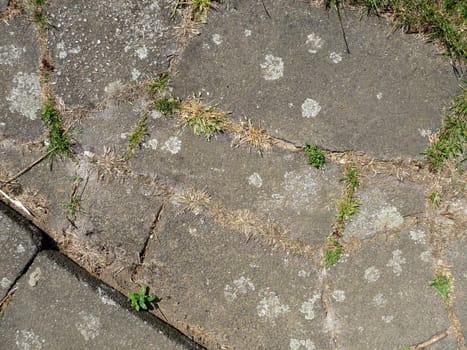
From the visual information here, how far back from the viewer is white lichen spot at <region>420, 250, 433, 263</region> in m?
3.14

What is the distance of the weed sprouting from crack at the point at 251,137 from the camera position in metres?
3.12

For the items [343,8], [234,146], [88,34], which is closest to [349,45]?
[343,8]

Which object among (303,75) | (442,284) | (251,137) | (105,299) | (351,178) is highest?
(303,75)

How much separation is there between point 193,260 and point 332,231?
2.40ft

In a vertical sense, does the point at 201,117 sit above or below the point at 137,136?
above

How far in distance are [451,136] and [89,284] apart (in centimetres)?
199

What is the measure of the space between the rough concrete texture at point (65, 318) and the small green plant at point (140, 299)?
5 cm

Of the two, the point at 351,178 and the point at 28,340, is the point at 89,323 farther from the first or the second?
the point at 351,178

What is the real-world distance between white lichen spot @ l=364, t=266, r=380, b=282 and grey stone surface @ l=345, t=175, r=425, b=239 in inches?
6.7

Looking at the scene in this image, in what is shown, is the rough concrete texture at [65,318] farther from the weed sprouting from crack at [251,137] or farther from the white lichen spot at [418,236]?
the white lichen spot at [418,236]

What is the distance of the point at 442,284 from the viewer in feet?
10.2

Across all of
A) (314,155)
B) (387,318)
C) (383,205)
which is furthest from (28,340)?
(383,205)

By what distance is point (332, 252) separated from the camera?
313cm

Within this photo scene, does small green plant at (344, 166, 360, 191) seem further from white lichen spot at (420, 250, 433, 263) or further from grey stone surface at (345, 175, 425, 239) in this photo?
white lichen spot at (420, 250, 433, 263)
